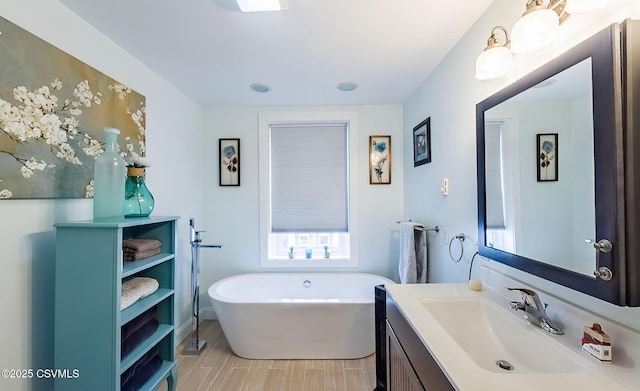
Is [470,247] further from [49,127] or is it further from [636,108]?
[49,127]

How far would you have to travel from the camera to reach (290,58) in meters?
1.91

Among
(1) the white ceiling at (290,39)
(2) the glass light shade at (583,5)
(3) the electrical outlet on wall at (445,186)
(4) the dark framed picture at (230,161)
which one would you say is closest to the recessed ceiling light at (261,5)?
(1) the white ceiling at (290,39)

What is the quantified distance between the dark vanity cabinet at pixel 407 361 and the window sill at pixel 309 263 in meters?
1.48

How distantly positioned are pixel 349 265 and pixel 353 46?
2118 millimetres

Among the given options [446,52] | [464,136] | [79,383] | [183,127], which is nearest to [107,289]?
[79,383]

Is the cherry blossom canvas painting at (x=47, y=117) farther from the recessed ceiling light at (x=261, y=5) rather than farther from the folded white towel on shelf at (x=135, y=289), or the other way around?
the recessed ceiling light at (x=261, y=5)

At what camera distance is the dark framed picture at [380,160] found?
9.59 ft

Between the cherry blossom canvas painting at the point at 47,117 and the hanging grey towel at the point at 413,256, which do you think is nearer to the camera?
the cherry blossom canvas painting at the point at 47,117

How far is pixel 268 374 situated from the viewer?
2.02 metres

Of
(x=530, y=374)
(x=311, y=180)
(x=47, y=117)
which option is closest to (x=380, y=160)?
(x=311, y=180)

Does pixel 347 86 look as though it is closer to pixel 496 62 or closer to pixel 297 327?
pixel 496 62

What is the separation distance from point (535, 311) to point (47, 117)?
232 cm

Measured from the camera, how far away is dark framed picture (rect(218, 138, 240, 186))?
9.67 ft

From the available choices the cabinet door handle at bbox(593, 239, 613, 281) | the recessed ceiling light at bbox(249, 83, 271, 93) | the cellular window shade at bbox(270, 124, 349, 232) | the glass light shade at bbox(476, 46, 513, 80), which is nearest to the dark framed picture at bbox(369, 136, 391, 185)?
the cellular window shade at bbox(270, 124, 349, 232)
